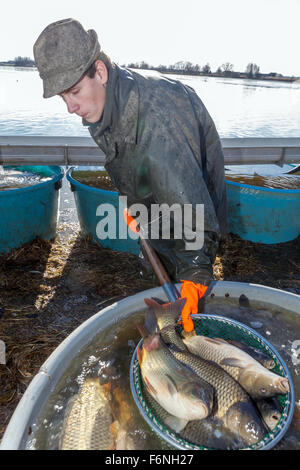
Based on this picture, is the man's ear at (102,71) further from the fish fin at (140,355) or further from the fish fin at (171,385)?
the fish fin at (171,385)

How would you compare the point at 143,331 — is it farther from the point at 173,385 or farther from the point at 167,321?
the point at 173,385

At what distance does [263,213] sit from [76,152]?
306 cm

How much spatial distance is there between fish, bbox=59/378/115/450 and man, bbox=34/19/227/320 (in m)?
0.91

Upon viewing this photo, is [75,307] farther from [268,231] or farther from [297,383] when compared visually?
[268,231]

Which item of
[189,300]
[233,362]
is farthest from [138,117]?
[233,362]

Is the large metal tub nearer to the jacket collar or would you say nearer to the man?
the man

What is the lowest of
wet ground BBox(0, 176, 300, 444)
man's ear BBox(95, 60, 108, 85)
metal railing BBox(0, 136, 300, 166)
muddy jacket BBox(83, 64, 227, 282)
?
wet ground BBox(0, 176, 300, 444)

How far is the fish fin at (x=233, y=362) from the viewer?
1801 mm

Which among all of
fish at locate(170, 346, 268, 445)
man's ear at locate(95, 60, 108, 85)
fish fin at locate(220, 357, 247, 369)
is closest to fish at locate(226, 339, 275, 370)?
fish fin at locate(220, 357, 247, 369)

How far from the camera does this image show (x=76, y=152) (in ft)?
16.8

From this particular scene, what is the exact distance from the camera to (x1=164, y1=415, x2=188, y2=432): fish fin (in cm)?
155

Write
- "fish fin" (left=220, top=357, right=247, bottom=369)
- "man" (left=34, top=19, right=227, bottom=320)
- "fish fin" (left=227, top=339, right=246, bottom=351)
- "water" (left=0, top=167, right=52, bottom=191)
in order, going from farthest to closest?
"water" (left=0, top=167, right=52, bottom=191), "man" (left=34, top=19, right=227, bottom=320), "fish fin" (left=227, top=339, right=246, bottom=351), "fish fin" (left=220, top=357, right=247, bottom=369)
